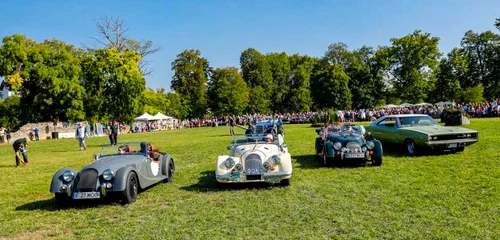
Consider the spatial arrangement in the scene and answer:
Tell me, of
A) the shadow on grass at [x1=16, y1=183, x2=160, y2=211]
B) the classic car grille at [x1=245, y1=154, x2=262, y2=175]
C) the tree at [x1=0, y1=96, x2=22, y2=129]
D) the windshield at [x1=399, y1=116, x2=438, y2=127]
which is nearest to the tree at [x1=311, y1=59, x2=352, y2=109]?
the tree at [x1=0, y1=96, x2=22, y2=129]

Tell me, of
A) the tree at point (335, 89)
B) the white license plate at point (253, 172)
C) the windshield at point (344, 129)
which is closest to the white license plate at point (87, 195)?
the white license plate at point (253, 172)

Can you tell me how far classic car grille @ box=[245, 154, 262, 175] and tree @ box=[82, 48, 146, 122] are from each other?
Answer: 41.6m

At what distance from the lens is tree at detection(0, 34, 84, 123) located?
141 ft

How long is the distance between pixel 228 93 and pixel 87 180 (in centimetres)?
5815

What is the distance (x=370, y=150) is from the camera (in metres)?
10.8

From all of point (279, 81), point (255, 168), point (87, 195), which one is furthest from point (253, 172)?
point (279, 81)

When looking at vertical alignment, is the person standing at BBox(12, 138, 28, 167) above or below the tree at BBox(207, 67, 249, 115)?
below

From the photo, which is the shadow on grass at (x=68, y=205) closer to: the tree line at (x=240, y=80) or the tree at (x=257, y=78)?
the tree line at (x=240, y=80)

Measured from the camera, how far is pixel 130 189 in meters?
7.93

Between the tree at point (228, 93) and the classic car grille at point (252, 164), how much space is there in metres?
56.5

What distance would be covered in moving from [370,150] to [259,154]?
366 centimetres

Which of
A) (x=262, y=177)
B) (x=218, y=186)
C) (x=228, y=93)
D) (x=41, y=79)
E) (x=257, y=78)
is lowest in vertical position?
(x=218, y=186)

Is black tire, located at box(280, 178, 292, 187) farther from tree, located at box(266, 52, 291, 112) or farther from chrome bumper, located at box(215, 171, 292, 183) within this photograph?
tree, located at box(266, 52, 291, 112)

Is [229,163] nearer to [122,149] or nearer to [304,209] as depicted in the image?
[304,209]
